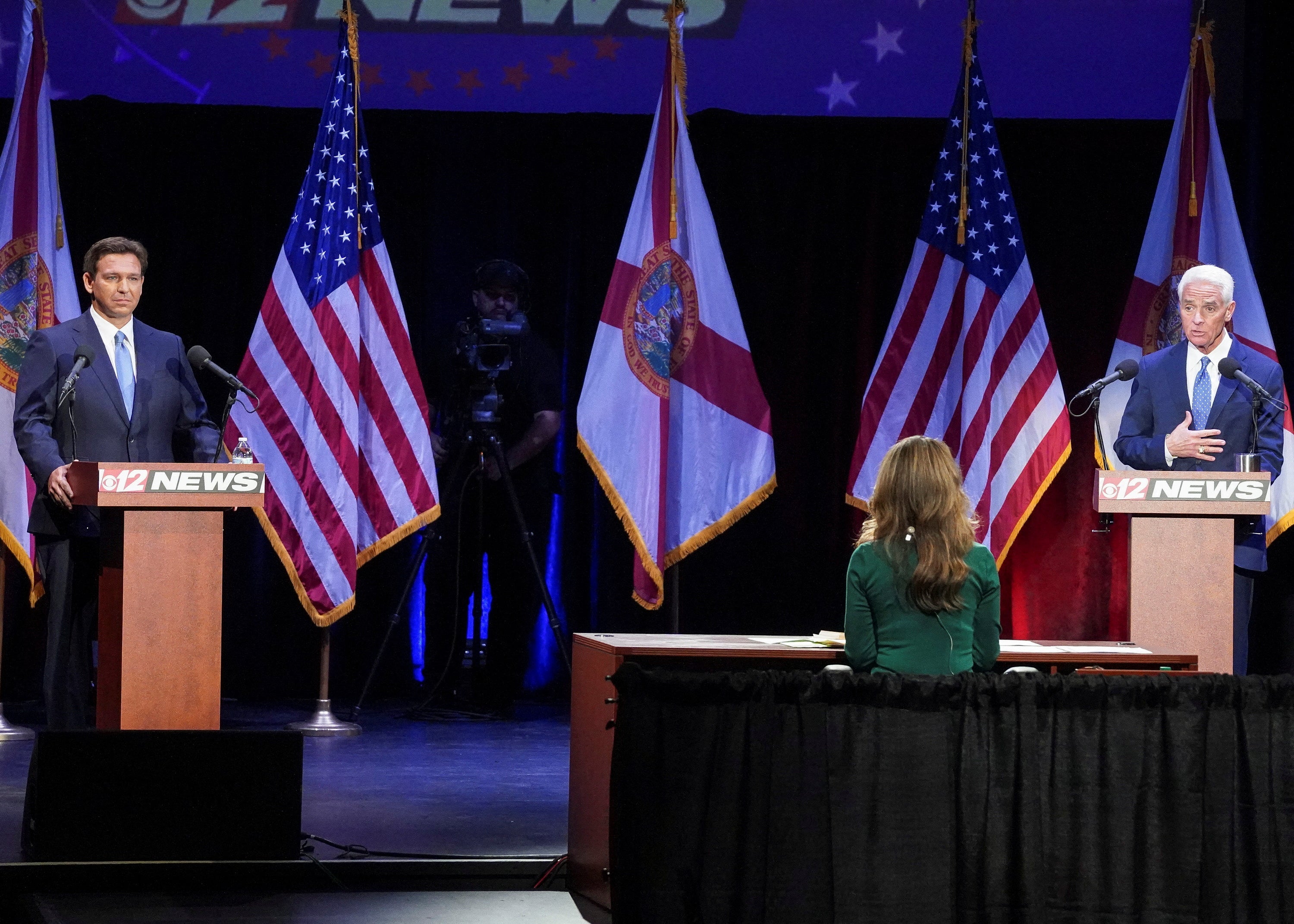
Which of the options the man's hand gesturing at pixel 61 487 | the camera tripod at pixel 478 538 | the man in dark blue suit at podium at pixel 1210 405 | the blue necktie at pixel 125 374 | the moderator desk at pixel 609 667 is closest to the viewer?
the moderator desk at pixel 609 667

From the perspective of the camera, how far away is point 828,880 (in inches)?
118

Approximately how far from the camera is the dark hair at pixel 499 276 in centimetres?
675

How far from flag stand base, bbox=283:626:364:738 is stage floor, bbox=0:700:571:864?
7 centimetres

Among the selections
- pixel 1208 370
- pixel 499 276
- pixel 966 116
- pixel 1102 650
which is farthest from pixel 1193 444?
pixel 499 276

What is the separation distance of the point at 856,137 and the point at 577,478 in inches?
82.6

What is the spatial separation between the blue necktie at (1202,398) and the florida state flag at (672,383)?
162 cm

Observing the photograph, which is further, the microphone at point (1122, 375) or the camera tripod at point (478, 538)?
the camera tripod at point (478, 538)

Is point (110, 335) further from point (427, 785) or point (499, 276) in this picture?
point (499, 276)

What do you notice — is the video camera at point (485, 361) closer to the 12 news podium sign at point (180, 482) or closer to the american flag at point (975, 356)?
the american flag at point (975, 356)

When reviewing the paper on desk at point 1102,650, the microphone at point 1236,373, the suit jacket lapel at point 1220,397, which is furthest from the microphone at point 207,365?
the suit jacket lapel at point 1220,397

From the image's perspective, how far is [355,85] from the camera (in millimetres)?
6211

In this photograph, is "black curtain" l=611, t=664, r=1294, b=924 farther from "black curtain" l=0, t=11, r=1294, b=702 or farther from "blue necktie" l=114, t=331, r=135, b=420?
"black curtain" l=0, t=11, r=1294, b=702

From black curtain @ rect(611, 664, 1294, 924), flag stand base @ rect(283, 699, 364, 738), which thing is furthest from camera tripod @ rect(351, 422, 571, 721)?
black curtain @ rect(611, 664, 1294, 924)

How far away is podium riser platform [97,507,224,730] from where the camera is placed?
442 cm
